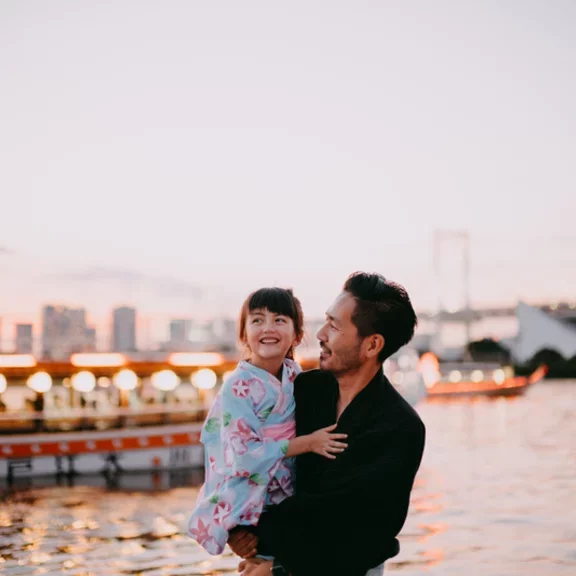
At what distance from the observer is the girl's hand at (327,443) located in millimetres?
3021

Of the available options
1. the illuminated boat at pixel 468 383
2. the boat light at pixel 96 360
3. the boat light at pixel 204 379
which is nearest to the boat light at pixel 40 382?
the boat light at pixel 96 360

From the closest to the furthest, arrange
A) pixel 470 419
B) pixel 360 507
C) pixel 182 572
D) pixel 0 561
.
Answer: pixel 360 507 → pixel 182 572 → pixel 0 561 → pixel 470 419

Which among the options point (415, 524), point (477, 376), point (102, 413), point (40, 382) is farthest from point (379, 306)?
point (477, 376)

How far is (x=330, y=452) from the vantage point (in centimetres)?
305

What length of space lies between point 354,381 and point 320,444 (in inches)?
10.0

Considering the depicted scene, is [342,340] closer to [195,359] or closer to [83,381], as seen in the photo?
[83,381]

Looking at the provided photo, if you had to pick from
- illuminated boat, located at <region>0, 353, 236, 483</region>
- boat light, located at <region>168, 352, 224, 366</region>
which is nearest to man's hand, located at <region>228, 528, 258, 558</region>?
illuminated boat, located at <region>0, 353, 236, 483</region>

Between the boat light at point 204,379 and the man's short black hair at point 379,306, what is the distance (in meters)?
23.2

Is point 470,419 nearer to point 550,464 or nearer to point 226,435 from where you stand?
point 550,464

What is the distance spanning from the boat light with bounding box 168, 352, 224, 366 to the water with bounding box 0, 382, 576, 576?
175 inches

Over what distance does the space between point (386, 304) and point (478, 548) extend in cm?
937

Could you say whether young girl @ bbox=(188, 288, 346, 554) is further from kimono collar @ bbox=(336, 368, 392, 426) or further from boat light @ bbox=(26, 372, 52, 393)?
boat light @ bbox=(26, 372, 52, 393)

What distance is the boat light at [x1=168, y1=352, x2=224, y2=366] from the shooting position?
26.1m

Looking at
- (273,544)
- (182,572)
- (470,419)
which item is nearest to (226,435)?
(273,544)
